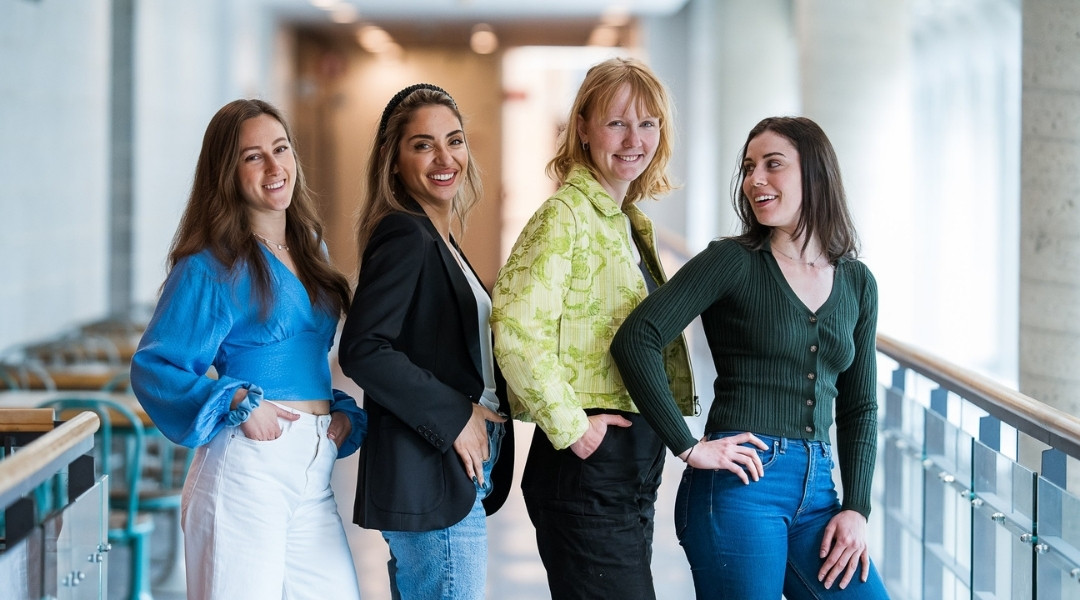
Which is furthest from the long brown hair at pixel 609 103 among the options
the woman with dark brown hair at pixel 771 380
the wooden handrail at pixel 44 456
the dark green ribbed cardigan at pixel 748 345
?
the wooden handrail at pixel 44 456

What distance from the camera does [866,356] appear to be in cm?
212

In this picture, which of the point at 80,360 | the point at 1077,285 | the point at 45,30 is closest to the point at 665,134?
the point at 1077,285

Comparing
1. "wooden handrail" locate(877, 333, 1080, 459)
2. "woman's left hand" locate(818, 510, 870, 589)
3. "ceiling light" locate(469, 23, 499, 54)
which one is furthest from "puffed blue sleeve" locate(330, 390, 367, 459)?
"ceiling light" locate(469, 23, 499, 54)

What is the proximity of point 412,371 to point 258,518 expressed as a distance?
0.37 meters

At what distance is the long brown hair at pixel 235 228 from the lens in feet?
6.73

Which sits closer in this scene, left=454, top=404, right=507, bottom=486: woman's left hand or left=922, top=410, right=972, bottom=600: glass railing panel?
left=454, top=404, right=507, bottom=486: woman's left hand

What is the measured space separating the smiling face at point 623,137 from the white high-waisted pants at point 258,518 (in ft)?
2.29

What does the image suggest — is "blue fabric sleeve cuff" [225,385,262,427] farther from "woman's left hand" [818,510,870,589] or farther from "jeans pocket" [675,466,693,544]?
"woman's left hand" [818,510,870,589]

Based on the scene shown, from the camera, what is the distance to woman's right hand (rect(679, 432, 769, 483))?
1.94 metres

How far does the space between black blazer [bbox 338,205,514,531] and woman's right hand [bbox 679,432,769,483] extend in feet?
1.27

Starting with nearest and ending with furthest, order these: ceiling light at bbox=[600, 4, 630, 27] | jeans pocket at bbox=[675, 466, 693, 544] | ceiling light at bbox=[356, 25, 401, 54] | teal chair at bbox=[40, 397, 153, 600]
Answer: jeans pocket at bbox=[675, 466, 693, 544] → teal chair at bbox=[40, 397, 153, 600] → ceiling light at bbox=[600, 4, 630, 27] → ceiling light at bbox=[356, 25, 401, 54]

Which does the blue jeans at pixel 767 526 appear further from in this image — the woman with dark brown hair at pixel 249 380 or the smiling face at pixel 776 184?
the woman with dark brown hair at pixel 249 380

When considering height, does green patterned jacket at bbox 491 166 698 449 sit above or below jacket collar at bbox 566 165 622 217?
below

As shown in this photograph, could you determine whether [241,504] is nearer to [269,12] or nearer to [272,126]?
[272,126]
